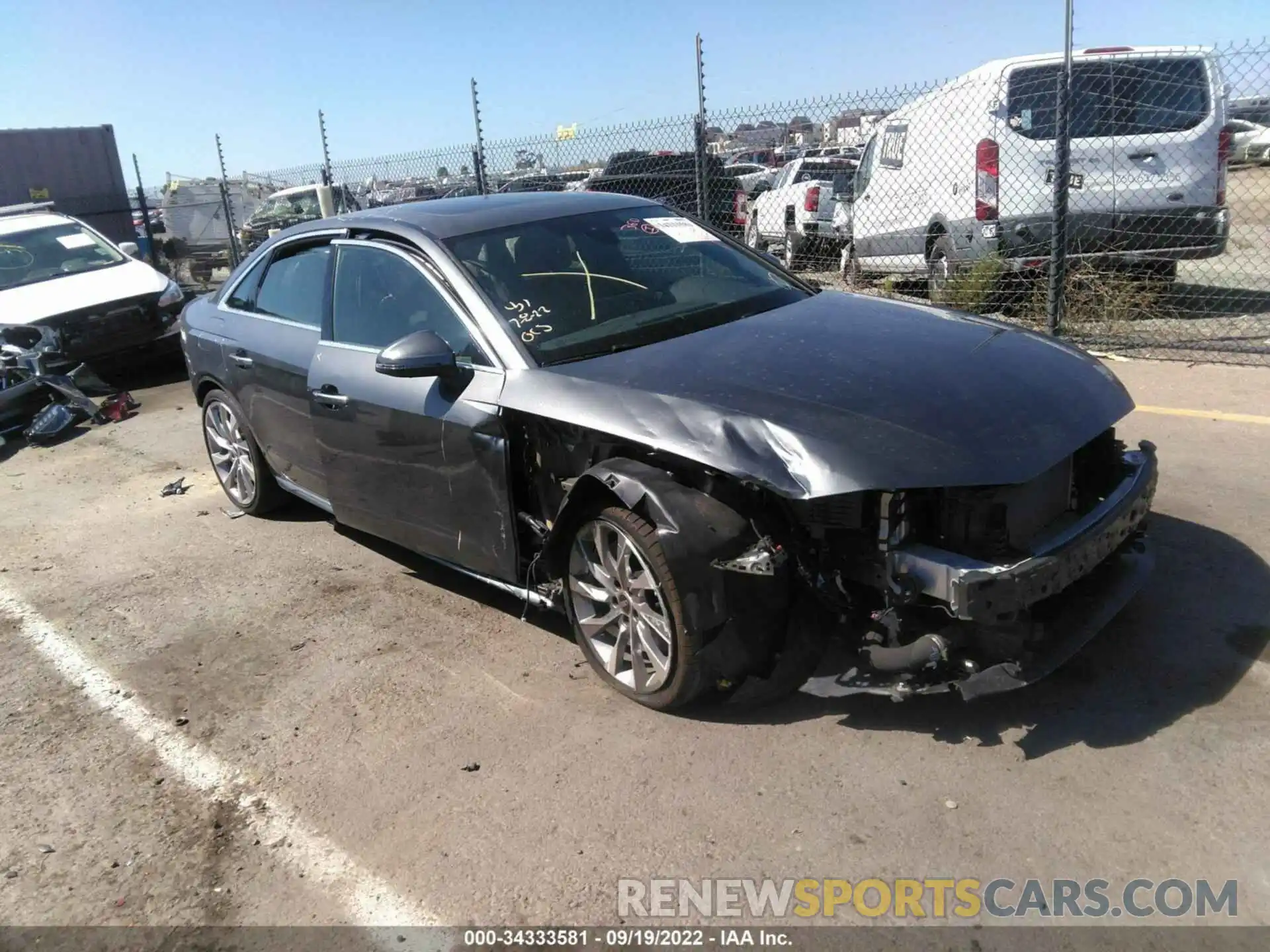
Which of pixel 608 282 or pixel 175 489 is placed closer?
pixel 608 282

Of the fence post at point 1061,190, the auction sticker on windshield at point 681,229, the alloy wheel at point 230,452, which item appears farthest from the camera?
the fence post at point 1061,190

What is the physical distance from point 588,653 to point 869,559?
1.13 meters

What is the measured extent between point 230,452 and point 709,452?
12.8ft

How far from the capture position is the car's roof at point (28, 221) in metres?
11.0

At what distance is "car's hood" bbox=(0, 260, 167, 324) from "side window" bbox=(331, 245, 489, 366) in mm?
6318

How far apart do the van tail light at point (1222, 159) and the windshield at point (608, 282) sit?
573 centimetres

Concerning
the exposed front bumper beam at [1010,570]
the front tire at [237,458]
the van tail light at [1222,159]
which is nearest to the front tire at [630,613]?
the exposed front bumper beam at [1010,570]

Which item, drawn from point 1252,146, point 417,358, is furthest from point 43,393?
point 1252,146

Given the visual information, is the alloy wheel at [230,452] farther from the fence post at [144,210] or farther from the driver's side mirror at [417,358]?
the fence post at [144,210]

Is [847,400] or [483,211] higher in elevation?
[483,211]

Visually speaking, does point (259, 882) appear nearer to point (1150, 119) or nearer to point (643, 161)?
point (1150, 119)

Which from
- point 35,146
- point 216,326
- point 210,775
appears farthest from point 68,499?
point 35,146

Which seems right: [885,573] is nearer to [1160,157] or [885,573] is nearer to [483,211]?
[483,211]

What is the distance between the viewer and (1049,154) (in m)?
8.17
